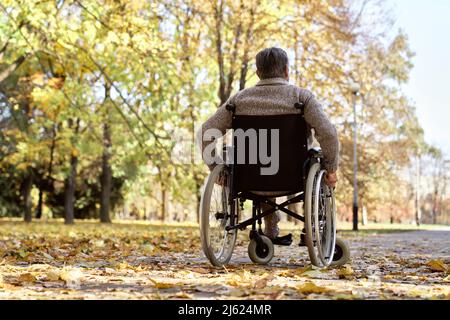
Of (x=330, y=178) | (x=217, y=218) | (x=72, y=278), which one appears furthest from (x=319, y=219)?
(x=72, y=278)

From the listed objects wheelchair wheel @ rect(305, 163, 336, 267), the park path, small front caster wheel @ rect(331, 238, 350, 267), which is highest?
wheelchair wheel @ rect(305, 163, 336, 267)

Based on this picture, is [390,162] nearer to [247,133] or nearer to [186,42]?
[186,42]

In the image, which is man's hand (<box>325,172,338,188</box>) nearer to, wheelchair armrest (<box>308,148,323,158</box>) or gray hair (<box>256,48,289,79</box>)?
wheelchair armrest (<box>308,148,323,158</box>)

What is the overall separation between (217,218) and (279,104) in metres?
0.92

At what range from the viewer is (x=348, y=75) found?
59.1ft

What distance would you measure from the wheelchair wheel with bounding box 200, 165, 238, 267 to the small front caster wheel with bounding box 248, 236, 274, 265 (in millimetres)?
218

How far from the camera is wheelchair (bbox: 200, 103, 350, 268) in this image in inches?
172

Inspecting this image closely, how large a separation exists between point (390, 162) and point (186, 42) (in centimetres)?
1819

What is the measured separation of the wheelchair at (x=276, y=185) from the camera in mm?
4363

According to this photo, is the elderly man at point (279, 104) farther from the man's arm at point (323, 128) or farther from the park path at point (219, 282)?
the park path at point (219, 282)

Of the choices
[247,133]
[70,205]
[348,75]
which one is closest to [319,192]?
[247,133]

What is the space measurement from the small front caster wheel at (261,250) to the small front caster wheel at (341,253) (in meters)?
0.52

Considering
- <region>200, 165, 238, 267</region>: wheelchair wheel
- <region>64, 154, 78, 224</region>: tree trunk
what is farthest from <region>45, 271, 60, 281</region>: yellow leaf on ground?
<region>64, 154, 78, 224</region>: tree trunk

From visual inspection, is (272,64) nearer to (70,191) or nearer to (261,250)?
(261,250)
